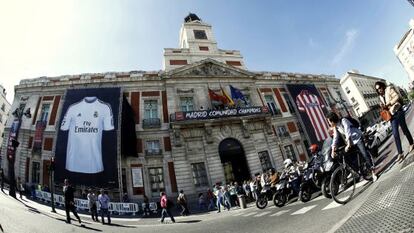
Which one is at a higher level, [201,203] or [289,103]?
[289,103]

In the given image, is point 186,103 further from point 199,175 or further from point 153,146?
point 199,175

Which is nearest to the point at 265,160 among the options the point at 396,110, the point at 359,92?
the point at 396,110

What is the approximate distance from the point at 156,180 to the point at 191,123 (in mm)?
6086

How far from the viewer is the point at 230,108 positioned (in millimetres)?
24297

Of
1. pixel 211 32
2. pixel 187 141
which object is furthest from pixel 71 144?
pixel 211 32

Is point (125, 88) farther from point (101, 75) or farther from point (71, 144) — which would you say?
point (71, 144)

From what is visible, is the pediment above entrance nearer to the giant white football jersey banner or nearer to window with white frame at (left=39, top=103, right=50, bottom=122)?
the giant white football jersey banner

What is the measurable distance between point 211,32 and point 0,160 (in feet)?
103

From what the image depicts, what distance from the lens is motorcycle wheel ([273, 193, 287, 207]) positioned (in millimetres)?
9125

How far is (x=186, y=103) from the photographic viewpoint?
997 inches

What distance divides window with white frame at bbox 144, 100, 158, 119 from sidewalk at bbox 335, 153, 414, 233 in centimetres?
2138

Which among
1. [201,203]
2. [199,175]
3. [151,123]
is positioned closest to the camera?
[201,203]

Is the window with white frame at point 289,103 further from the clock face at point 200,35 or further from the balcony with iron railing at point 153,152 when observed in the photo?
the balcony with iron railing at point 153,152

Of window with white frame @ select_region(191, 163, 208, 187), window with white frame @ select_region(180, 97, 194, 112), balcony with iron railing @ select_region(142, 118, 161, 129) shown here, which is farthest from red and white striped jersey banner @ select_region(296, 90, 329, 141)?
balcony with iron railing @ select_region(142, 118, 161, 129)
